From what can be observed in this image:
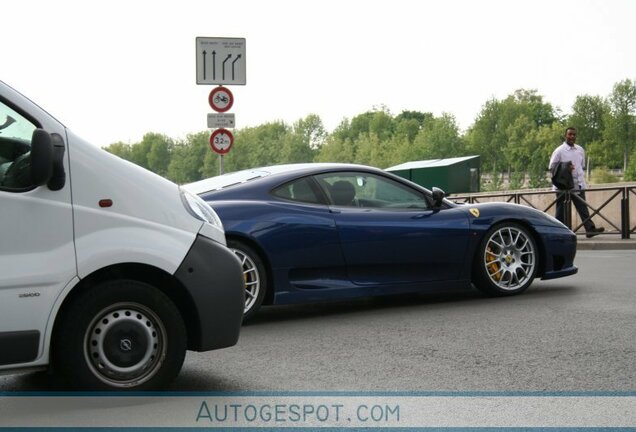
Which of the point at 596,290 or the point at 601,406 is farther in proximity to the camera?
the point at 596,290

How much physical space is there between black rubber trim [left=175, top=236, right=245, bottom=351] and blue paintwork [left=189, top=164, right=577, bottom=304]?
2.23m

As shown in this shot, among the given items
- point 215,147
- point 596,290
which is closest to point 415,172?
point 215,147

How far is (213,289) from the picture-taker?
177 inches

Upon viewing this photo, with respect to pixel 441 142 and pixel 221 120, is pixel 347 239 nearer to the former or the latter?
pixel 221 120

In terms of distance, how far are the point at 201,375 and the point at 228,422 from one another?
3.48 feet

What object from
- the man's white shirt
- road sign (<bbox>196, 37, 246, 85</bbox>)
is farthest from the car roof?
the man's white shirt

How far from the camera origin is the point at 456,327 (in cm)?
648

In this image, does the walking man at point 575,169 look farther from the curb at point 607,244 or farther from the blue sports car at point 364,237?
the blue sports car at point 364,237

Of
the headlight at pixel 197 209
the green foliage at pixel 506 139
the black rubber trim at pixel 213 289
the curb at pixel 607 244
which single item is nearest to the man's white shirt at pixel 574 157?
the curb at pixel 607 244

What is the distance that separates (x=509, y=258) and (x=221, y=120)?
797cm

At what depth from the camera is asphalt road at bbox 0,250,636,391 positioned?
4734mm

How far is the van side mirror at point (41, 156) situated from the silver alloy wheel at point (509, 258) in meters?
4.75

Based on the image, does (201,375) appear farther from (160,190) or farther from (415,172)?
(415,172)

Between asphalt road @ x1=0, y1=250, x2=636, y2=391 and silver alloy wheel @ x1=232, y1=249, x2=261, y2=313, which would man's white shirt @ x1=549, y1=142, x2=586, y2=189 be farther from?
silver alloy wheel @ x1=232, y1=249, x2=261, y2=313
